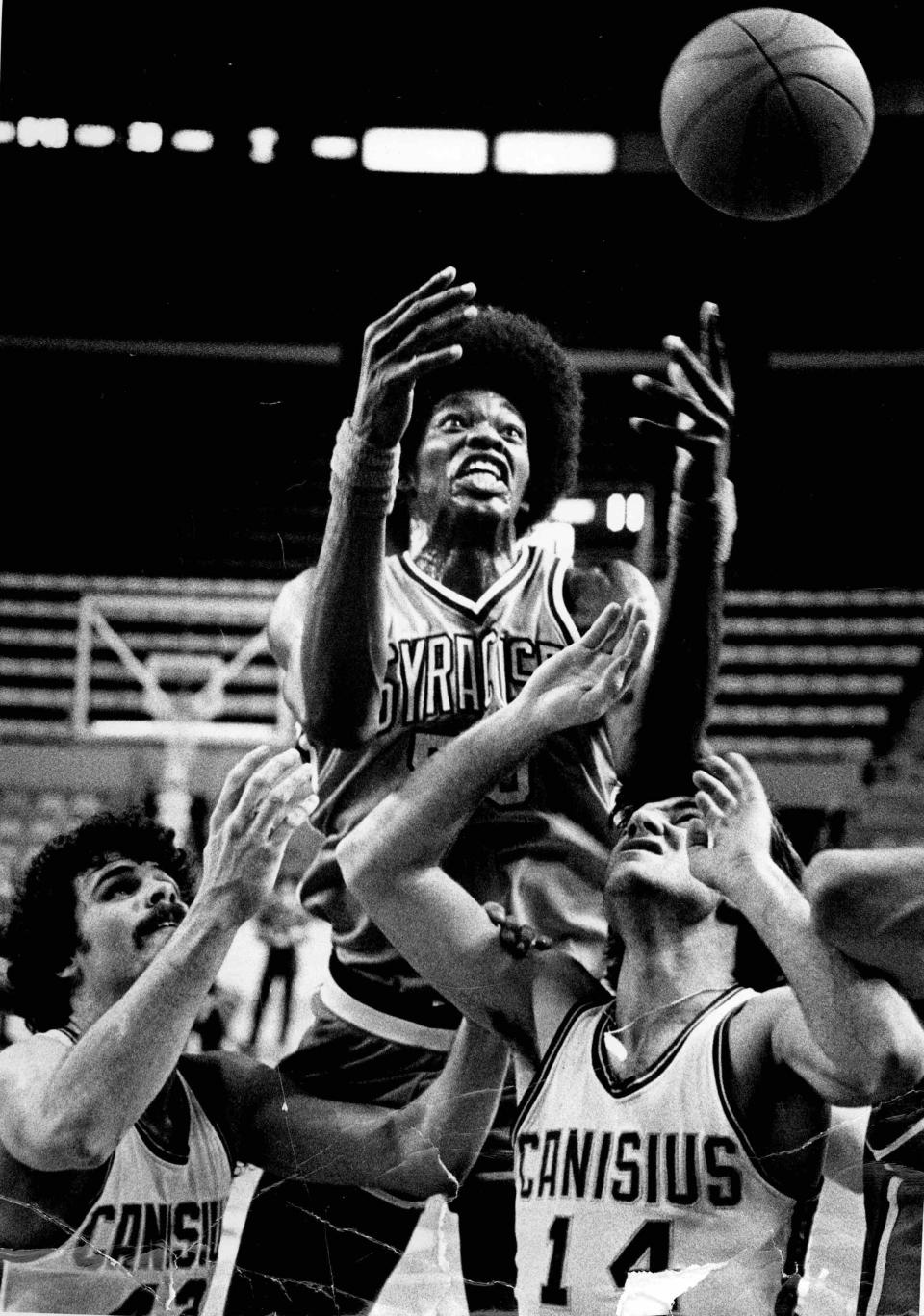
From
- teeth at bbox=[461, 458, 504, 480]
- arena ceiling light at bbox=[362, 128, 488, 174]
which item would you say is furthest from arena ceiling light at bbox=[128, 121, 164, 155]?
teeth at bbox=[461, 458, 504, 480]

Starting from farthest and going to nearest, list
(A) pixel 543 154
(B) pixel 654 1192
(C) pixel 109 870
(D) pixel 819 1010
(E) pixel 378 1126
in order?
(A) pixel 543 154 → (C) pixel 109 870 → (E) pixel 378 1126 → (B) pixel 654 1192 → (D) pixel 819 1010

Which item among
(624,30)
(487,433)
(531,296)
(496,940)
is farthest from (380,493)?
(624,30)

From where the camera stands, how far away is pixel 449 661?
3.47 metres

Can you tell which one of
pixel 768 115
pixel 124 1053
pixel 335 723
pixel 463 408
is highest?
pixel 768 115

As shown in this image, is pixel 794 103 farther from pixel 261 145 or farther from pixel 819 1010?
pixel 819 1010

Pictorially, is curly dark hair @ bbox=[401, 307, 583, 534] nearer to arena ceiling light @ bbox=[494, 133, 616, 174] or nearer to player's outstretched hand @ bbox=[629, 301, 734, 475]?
player's outstretched hand @ bbox=[629, 301, 734, 475]

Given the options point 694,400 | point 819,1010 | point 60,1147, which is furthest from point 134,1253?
point 694,400

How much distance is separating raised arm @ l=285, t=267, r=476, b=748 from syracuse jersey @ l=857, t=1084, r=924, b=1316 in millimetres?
1212

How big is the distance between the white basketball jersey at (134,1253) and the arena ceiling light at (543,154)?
1966mm

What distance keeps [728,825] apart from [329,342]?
124cm

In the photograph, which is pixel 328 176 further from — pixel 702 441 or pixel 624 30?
pixel 702 441

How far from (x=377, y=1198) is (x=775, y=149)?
2095 mm

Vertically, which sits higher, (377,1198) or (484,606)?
(484,606)

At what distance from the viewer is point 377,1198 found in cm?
337
